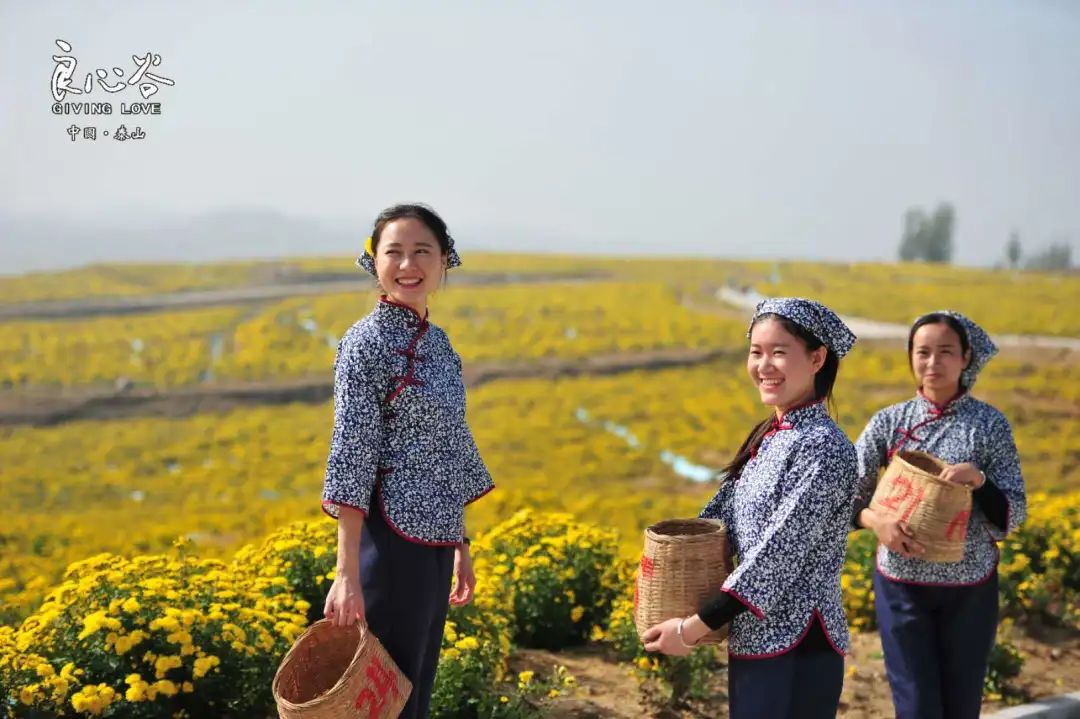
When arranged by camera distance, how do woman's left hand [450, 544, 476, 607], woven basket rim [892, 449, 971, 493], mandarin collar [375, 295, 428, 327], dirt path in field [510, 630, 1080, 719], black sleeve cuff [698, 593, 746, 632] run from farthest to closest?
dirt path in field [510, 630, 1080, 719]
woven basket rim [892, 449, 971, 493]
woman's left hand [450, 544, 476, 607]
mandarin collar [375, 295, 428, 327]
black sleeve cuff [698, 593, 746, 632]

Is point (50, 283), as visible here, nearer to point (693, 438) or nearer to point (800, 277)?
point (693, 438)

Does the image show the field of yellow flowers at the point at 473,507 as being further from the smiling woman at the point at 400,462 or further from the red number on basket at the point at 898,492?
the red number on basket at the point at 898,492

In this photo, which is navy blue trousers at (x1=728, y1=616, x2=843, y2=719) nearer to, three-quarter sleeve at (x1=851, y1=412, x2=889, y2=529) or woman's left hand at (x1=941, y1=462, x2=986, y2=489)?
woman's left hand at (x1=941, y1=462, x2=986, y2=489)

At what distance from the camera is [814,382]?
231cm

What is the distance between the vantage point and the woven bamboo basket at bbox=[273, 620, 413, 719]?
6.70 feet

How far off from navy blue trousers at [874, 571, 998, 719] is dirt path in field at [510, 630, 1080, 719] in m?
0.96

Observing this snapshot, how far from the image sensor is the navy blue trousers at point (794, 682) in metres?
2.19

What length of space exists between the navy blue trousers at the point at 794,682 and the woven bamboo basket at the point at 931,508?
70 centimetres

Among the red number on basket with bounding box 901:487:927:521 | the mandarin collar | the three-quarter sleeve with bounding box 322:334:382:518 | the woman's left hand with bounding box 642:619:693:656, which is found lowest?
the woman's left hand with bounding box 642:619:693:656

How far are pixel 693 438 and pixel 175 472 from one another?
19.7 ft

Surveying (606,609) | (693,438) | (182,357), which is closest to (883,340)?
(693,438)

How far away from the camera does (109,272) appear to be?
79.3 feet

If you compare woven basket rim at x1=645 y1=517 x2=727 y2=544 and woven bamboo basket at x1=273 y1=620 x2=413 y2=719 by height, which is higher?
woven basket rim at x1=645 y1=517 x2=727 y2=544

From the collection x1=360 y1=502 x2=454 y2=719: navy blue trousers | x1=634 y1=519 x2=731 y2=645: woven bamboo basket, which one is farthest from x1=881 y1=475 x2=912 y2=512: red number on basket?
x1=360 y1=502 x2=454 y2=719: navy blue trousers
